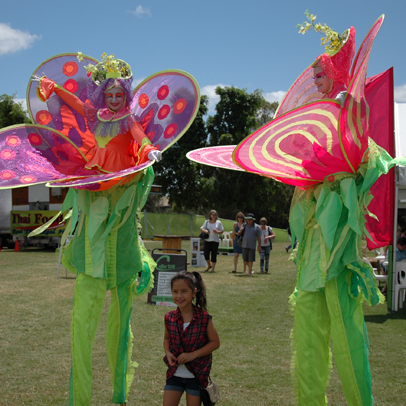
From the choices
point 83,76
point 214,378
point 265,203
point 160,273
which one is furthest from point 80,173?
point 265,203

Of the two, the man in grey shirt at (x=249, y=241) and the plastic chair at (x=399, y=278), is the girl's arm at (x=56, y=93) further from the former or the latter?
the man in grey shirt at (x=249, y=241)

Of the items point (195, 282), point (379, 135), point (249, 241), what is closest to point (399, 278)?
point (379, 135)

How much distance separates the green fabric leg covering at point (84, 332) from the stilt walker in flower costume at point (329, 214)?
1228 millimetres

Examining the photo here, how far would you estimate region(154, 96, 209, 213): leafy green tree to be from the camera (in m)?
28.3

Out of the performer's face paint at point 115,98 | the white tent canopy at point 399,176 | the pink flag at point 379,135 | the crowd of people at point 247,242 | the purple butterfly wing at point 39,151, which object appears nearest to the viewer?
the purple butterfly wing at point 39,151

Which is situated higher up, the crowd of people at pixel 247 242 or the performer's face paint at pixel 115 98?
the performer's face paint at pixel 115 98

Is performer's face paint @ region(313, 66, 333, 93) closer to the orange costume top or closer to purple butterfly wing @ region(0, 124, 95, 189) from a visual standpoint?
the orange costume top

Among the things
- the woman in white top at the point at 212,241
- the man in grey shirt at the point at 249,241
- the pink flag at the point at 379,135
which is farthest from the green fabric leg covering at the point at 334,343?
the woman in white top at the point at 212,241

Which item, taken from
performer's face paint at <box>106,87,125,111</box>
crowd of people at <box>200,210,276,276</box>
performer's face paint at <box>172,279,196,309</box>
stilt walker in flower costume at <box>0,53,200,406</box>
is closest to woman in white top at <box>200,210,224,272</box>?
crowd of people at <box>200,210,276,276</box>

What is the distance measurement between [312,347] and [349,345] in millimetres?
203

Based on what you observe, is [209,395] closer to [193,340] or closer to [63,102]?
[193,340]

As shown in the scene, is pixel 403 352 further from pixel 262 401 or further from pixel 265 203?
pixel 265 203

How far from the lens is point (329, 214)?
2.62 m

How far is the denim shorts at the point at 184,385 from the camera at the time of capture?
2750 mm
